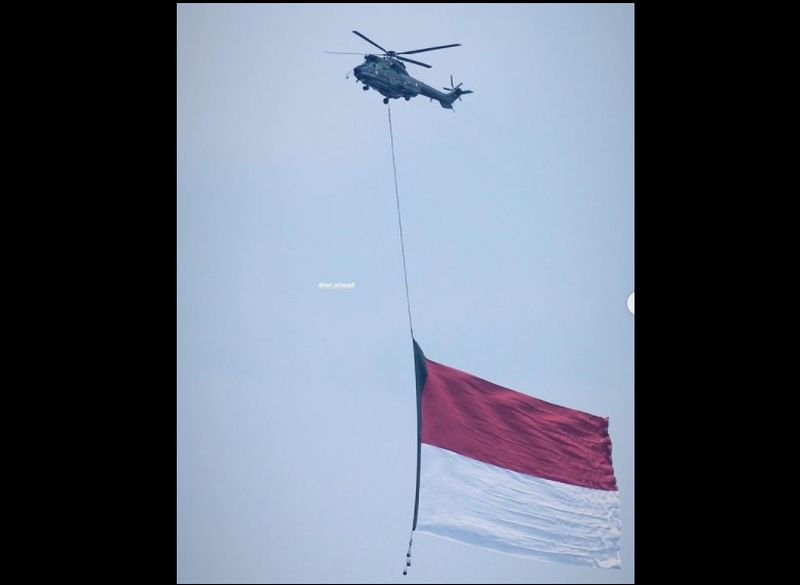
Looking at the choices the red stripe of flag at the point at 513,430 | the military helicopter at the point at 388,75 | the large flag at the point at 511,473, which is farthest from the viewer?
the military helicopter at the point at 388,75

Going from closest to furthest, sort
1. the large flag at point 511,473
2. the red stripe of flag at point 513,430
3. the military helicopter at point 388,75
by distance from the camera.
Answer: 1. the large flag at point 511,473
2. the red stripe of flag at point 513,430
3. the military helicopter at point 388,75

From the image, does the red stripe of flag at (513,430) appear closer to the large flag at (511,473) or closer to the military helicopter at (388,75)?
the large flag at (511,473)

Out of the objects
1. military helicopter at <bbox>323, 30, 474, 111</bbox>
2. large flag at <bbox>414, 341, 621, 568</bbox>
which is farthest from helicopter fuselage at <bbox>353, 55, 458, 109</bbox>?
large flag at <bbox>414, 341, 621, 568</bbox>

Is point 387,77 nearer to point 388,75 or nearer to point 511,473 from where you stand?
point 388,75

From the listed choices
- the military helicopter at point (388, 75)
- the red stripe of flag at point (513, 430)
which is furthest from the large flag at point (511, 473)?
the military helicopter at point (388, 75)

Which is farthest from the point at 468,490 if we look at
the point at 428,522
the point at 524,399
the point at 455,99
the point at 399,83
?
the point at 455,99

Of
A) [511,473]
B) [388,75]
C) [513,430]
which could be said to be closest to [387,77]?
[388,75]
